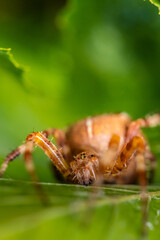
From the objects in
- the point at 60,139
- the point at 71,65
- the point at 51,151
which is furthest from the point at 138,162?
the point at 71,65

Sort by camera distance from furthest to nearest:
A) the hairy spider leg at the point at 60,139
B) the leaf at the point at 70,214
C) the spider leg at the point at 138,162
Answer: the hairy spider leg at the point at 60,139, the spider leg at the point at 138,162, the leaf at the point at 70,214

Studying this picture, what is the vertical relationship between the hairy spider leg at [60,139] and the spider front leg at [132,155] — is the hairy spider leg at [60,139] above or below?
above

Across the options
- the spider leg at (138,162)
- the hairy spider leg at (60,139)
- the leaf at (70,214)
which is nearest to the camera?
the leaf at (70,214)

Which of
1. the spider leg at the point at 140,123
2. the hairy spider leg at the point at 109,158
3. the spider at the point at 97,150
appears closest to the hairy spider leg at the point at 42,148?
the spider at the point at 97,150

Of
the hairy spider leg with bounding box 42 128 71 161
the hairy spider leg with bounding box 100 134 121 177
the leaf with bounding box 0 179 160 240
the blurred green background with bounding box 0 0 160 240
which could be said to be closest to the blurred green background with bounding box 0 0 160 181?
the blurred green background with bounding box 0 0 160 240

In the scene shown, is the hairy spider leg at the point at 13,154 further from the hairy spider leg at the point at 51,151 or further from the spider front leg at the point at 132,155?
the spider front leg at the point at 132,155

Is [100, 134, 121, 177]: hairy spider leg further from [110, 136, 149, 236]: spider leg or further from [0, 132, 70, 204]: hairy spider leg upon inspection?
[0, 132, 70, 204]: hairy spider leg

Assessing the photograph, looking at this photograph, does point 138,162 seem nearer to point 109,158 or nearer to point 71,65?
point 109,158

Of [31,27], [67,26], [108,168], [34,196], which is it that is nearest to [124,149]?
[108,168]
